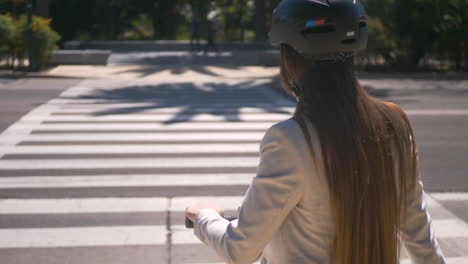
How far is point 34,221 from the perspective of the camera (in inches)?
204

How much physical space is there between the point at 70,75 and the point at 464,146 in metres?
13.2

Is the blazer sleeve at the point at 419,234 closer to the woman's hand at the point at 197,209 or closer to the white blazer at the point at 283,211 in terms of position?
the white blazer at the point at 283,211

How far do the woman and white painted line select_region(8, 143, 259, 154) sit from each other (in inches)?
258

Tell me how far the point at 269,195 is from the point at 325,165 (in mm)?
166

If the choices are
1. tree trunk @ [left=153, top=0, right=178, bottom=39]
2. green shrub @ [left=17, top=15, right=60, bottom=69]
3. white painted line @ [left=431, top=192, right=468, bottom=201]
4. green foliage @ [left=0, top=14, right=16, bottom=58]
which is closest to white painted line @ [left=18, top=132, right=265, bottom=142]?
white painted line @ [left=431, top=192, right=468, bottom=201]

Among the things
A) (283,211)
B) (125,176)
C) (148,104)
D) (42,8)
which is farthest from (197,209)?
(42,8)

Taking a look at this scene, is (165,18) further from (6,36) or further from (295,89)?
(295,89)

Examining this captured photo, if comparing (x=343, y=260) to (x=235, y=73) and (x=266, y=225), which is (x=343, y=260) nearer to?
(x=266, y=225)

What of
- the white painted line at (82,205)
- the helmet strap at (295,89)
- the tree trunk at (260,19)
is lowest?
the white painted line at (82,205)

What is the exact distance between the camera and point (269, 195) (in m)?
1.50

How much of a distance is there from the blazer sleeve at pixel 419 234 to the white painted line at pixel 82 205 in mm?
3926

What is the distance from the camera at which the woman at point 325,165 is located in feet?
4.98

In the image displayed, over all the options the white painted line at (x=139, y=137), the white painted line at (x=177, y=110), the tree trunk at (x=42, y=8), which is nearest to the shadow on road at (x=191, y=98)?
the white painted line at (x=177, y=110)

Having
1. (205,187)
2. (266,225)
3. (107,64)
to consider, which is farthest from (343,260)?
(107,64)
